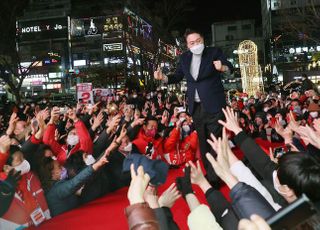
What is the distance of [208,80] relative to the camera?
169 inches

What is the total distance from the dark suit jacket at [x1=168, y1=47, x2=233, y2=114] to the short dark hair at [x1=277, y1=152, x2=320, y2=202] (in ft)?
7.66

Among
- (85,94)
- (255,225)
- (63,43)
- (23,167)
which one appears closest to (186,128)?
(23,167)

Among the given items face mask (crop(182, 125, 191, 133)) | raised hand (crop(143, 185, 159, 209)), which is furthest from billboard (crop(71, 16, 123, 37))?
raised hand (crop(143, 185, 159, 209))

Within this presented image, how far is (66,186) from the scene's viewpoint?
13.6 feet

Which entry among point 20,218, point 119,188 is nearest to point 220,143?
point 20,218

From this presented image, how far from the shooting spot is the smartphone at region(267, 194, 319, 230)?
3.65 ft

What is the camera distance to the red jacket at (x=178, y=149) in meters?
7.19

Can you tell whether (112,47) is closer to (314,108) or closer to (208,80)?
(314,108)

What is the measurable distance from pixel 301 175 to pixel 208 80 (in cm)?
253

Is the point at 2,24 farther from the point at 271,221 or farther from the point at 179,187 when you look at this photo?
the point at 271,221

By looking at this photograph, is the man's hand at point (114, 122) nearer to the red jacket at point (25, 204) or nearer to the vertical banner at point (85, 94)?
the red jacket at point (25, 204)

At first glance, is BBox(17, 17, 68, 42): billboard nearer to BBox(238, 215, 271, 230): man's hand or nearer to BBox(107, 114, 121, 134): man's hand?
BBox(107, 114, 121, 134): man's hand

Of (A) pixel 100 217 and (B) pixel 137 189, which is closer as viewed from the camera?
(B) pixel 137 189

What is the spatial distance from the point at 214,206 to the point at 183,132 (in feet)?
19.2
